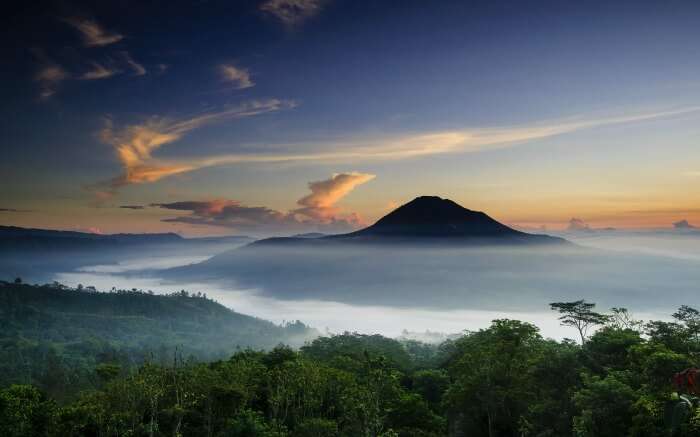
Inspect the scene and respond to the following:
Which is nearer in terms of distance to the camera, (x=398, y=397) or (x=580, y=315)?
(x=398, y=397)

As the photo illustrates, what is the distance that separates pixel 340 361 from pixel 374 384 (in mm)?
23897

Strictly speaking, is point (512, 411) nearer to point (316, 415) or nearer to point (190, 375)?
point (316, 415)

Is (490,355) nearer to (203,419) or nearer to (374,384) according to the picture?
(374,384)

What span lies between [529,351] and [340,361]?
2136 cm

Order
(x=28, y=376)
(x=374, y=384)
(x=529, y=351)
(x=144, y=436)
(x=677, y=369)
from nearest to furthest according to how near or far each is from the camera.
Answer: (x=677, y=369) < (x=374, y=384) < (x=144, y=436) < (x=529, y=351) < (x=28, y=376)

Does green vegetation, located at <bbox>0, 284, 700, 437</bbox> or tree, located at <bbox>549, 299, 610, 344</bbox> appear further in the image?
tree, located at <bbox>549, 299, 610, 344</bbox>

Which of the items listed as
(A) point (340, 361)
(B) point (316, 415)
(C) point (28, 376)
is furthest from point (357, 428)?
(C) point (28, 376)

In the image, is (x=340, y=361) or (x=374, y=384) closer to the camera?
(x=374, y=384)

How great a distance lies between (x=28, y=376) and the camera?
140 meters

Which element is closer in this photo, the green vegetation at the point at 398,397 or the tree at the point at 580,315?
the green vegetation at the point at 398,397

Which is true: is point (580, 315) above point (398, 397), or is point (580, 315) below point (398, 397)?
above

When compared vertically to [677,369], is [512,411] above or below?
below

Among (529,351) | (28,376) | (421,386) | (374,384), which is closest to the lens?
(374,384)

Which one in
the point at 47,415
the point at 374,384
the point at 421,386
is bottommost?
the point at 421,386
